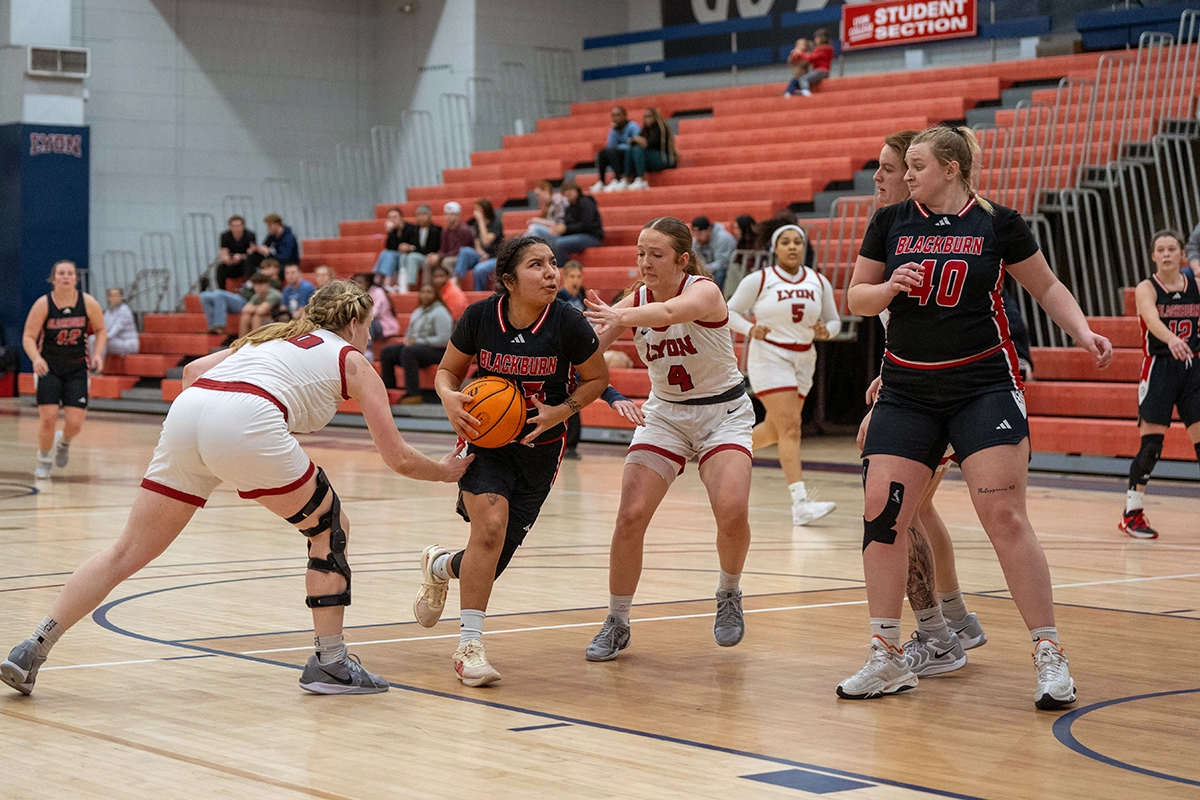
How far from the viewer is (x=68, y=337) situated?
39.5 ft

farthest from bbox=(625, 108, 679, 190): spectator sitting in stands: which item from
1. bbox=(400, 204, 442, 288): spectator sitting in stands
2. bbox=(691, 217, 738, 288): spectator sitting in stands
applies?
bbox=(691, 217, 738, 288): spectator sitting in stands

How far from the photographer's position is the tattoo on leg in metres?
5.46

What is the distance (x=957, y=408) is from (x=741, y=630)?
4.27 feet

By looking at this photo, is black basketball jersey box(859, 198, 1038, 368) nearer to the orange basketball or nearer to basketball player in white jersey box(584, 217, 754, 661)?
basketball player in white jersey box(584, 217, 754, 661)

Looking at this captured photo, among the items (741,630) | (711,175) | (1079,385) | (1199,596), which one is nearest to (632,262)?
(711,175)

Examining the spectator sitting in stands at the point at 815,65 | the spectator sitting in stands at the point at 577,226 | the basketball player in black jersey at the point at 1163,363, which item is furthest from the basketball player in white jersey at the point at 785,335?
the spectator sitting in stands at the point at 815,65

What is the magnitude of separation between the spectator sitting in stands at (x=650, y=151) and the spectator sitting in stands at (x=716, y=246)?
3.90 meters

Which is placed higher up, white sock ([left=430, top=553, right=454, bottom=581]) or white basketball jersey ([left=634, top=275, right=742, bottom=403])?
white basketball jersey ([left=634, top=275, right=742, bottom=403])

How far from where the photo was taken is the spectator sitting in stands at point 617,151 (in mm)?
20266

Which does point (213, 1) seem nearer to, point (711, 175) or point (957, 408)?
point (711, 175)

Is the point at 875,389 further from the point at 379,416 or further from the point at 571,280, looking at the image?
the point at 571,280

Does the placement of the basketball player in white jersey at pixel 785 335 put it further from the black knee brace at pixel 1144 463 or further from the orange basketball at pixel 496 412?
the orange basketball at pixel 496 412

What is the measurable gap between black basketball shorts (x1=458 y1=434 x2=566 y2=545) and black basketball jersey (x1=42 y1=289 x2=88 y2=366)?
24.8ft

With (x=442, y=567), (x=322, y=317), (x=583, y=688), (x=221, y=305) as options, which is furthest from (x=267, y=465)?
(x=221, y=305)
